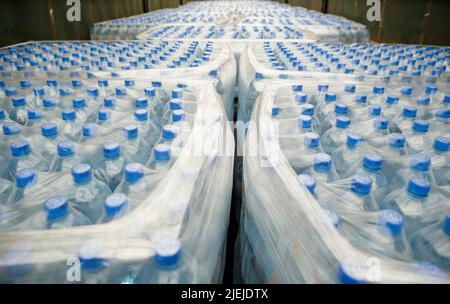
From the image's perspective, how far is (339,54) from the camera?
2.58 meters

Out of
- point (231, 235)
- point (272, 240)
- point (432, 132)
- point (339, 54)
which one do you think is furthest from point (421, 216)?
point (339, 54)

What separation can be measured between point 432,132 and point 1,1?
4.30 m

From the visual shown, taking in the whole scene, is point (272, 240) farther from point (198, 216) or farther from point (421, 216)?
point (421, 216)

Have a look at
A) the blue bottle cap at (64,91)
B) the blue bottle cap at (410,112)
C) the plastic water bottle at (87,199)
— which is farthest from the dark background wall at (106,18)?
the blue bottle cap at (410,112)

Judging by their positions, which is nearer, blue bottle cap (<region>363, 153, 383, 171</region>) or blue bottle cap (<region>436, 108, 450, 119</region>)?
blue bottle cap (<region>363, 153, 383, 171</region>)

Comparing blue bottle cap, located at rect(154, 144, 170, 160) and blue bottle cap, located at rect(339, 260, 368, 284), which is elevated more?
blue bottle cap, located at rect(154, 144, 170, 160)

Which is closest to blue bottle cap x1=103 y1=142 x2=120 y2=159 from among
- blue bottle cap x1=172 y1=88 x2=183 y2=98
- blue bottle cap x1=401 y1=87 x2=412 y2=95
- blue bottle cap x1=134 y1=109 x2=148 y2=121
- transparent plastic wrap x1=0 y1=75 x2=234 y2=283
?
transparent plastic wrap x1=0 y1=75 x2=234 y2=283

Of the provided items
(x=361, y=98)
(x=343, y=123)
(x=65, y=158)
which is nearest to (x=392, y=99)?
(x=361, y=98)

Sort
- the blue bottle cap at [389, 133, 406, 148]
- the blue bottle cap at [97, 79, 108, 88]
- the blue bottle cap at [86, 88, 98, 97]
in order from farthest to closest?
the blue bottle cap at [97, 79, 108, 88], the blue bottle cap at [86, 88, 98, 97], the blue bottle cap at [389, 133, 406, 148]

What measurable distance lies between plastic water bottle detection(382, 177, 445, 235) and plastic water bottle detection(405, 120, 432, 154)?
386mm

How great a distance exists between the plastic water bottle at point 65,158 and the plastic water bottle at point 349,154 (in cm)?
105

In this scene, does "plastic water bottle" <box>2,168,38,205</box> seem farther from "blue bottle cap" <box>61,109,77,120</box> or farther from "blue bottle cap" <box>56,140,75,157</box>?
"blue bottle cap" <box>61,109,77,120</box>

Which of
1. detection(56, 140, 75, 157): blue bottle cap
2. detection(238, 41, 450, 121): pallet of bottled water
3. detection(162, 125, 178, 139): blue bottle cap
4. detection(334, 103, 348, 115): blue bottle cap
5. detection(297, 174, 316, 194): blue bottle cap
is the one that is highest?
detection(238, 41, 450, 121): pallet of bottled water

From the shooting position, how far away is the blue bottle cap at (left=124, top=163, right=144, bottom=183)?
87 centimetres
